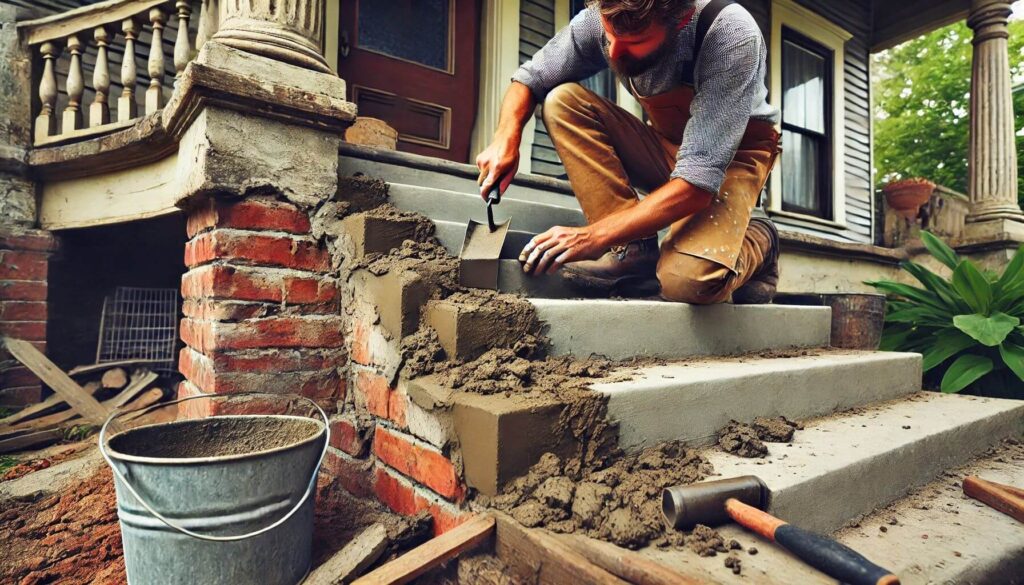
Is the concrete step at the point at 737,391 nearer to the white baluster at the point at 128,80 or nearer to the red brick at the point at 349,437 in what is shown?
the red brick at the point at 349,437

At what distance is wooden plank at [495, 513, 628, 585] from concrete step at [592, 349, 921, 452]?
1.16ft

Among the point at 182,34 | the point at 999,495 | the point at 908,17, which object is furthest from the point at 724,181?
the point at 908,17

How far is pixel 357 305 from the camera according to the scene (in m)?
1.64

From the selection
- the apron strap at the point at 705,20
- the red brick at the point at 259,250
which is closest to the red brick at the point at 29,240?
the red brick at the point at 259,250

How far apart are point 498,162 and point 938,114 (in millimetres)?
13873

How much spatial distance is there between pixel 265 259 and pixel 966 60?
14.9m

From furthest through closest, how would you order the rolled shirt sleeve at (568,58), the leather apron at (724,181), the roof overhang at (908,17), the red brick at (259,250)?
the roof overhang at (908,17) < the rolled shirt sleeve at (568,58) < the leather apron at (724,181) < the red brick at (259,250)

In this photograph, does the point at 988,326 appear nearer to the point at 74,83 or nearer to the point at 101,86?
the point at 101,86

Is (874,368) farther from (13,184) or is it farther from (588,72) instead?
(13,184)

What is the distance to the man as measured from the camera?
1.66 meters

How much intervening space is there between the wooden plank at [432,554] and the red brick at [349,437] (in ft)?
1.77

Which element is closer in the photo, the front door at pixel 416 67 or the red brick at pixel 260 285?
the red brick at pixel 260 285

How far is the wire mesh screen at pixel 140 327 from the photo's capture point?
10.6ft

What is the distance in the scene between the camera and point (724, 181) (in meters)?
2.01
